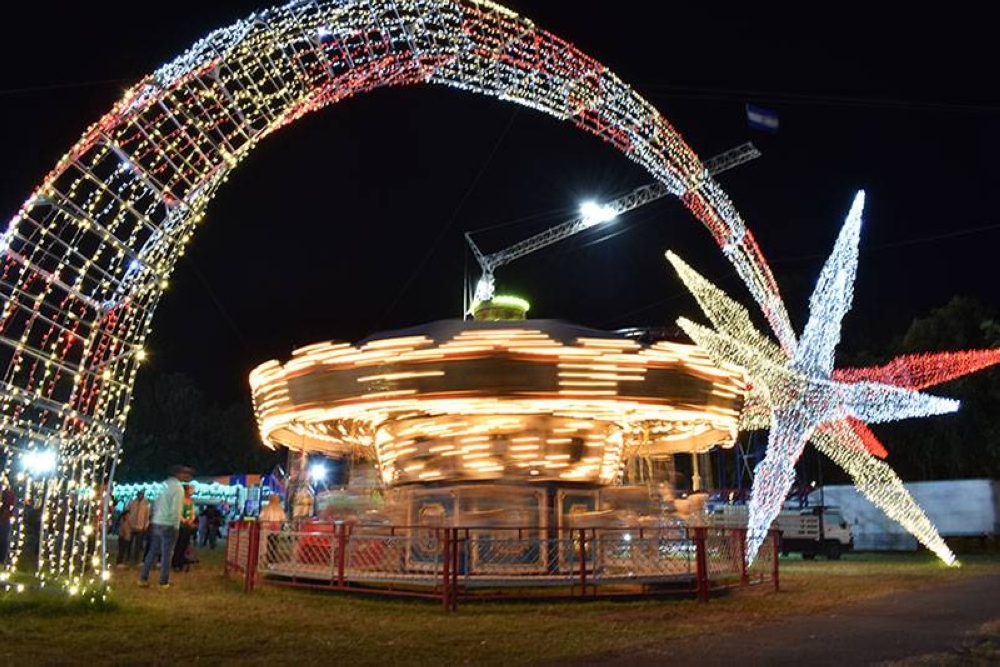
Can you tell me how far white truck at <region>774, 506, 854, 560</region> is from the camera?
2702cm

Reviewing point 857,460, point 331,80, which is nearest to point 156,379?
point 857,460

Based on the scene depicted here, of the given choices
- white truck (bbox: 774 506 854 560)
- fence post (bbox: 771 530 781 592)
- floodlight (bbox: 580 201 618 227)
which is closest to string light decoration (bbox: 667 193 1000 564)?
fence post (bbox: 771 530 781 592)

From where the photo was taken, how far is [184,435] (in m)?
51.2

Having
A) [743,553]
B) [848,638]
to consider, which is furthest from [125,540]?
[848,638]

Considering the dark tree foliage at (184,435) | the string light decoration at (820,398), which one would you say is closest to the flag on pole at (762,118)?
the string light decoration at (820,398)

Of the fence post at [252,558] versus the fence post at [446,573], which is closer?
the fence post at [446,573]

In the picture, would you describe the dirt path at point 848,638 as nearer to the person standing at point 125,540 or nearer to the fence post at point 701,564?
the fence post at point 701,564

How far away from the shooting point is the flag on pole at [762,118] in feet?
83.1

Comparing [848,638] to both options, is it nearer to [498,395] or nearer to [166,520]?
[498,395]

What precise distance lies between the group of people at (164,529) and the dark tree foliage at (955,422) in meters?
28.2

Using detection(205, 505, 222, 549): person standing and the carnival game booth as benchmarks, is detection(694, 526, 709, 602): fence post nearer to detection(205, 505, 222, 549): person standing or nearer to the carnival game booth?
the carnival game booth

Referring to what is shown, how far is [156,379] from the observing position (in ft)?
172

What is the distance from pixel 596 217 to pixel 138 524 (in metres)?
46.2

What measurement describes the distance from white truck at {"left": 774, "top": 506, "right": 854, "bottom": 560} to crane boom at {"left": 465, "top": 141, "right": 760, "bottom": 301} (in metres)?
26.9
